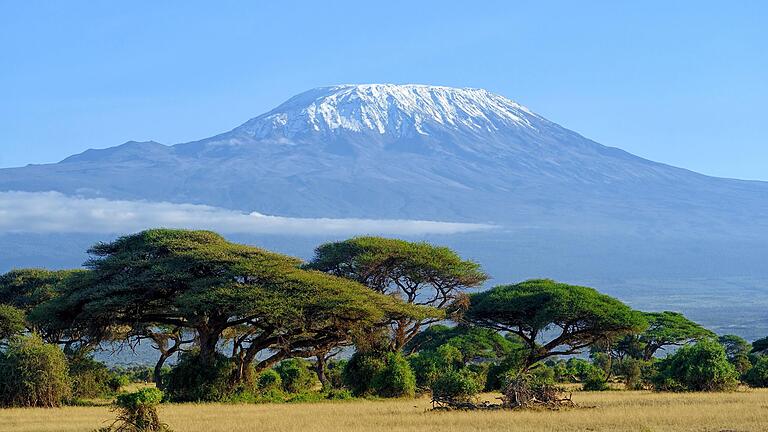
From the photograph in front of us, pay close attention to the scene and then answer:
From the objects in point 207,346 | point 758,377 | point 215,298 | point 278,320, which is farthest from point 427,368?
point 758,377

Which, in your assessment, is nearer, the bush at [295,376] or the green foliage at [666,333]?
the bush at [295,376]

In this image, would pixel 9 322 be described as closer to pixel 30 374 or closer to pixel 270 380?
pixel 270 380

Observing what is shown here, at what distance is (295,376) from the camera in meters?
45.1

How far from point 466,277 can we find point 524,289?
3.23m

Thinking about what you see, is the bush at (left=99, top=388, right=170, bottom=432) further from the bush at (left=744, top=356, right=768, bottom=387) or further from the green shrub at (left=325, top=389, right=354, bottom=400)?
the bush at (left=744, top=356, right=768, bottom=387)

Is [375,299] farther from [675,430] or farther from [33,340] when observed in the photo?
[675,430]

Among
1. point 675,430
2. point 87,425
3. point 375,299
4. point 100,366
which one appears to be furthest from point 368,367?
point 675,430

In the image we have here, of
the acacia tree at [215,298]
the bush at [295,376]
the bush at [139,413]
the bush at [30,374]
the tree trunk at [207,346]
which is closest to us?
the bush at [139,413]

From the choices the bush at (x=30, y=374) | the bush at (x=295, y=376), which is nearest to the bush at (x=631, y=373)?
the bush at (x=295, y=376)

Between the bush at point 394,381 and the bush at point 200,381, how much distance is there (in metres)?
4.80

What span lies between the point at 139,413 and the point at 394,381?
13.6 m

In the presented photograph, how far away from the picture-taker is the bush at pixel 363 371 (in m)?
36.5

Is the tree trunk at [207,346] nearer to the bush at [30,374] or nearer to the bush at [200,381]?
the bush at [200,381]

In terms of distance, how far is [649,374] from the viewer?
Result: 4369 cm
